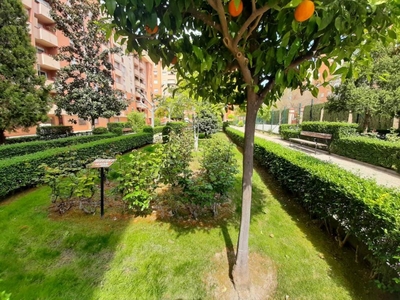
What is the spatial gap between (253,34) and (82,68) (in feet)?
56.6

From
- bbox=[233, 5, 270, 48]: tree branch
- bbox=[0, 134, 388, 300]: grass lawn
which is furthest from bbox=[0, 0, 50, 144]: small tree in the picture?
bbox=[233, 5, 270, 48]: tree branch

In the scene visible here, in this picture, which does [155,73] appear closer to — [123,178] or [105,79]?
[105,79]

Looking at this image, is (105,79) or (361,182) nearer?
(361,182)

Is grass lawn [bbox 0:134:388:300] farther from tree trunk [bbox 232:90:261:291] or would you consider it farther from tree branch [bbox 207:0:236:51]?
tree branch [bbox 207:0:236:51]

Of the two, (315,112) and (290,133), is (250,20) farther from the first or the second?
(315,112)

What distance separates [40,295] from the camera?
2195 mm

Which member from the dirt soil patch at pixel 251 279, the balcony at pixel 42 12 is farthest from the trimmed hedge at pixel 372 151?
the balcony at pixel 42 12

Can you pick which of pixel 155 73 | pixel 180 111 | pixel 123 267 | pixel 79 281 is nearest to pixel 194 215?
pixel 123 267

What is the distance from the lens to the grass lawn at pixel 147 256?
2.26m

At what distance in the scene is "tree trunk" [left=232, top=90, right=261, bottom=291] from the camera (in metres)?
2.14

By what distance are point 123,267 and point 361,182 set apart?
3.59 m

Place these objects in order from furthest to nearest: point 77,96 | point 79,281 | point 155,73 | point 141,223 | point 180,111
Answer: point 155,73 < point 77,96 < point 180,111 < point 141,223 < point 79,281

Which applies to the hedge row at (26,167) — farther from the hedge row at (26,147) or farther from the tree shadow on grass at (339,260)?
the tree shadow on grass at (339,260)

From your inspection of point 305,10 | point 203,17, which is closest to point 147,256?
point 203,17
